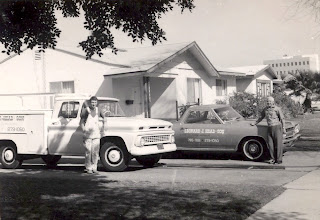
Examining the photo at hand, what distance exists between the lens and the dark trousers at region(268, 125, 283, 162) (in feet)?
36.1

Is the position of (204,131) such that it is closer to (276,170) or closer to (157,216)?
(276,170)

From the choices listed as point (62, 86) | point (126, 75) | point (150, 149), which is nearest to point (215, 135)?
point (150, 149)

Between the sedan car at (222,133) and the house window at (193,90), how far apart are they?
1148 centimetres

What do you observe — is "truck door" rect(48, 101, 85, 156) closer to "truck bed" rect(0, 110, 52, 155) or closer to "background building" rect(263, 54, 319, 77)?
"truck bed" rect(0, 110, 52, 155)

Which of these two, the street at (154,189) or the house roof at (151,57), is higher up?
the house roof at (151,57)

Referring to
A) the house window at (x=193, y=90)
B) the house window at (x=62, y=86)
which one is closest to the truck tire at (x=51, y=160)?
the house window at (x=62, y=86)

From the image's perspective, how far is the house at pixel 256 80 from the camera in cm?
3195

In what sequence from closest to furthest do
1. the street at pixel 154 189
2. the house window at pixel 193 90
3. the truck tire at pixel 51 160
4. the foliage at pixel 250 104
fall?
the street at pixel 154 189
the truck tire at pixel 51 160
the house window at pixel 193 90
the foliage at pixel 250 104

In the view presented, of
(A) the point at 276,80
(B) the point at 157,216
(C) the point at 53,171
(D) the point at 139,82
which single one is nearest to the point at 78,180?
(C) the point at 53,171

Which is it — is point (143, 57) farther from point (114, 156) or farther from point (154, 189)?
point (154, 189)

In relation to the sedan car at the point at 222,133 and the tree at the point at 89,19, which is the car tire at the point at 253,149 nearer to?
the sedan car at the point at 222,133

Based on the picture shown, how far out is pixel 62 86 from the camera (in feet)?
71.8

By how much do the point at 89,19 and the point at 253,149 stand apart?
6875 millimetres

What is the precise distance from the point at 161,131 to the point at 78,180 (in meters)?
2.58
